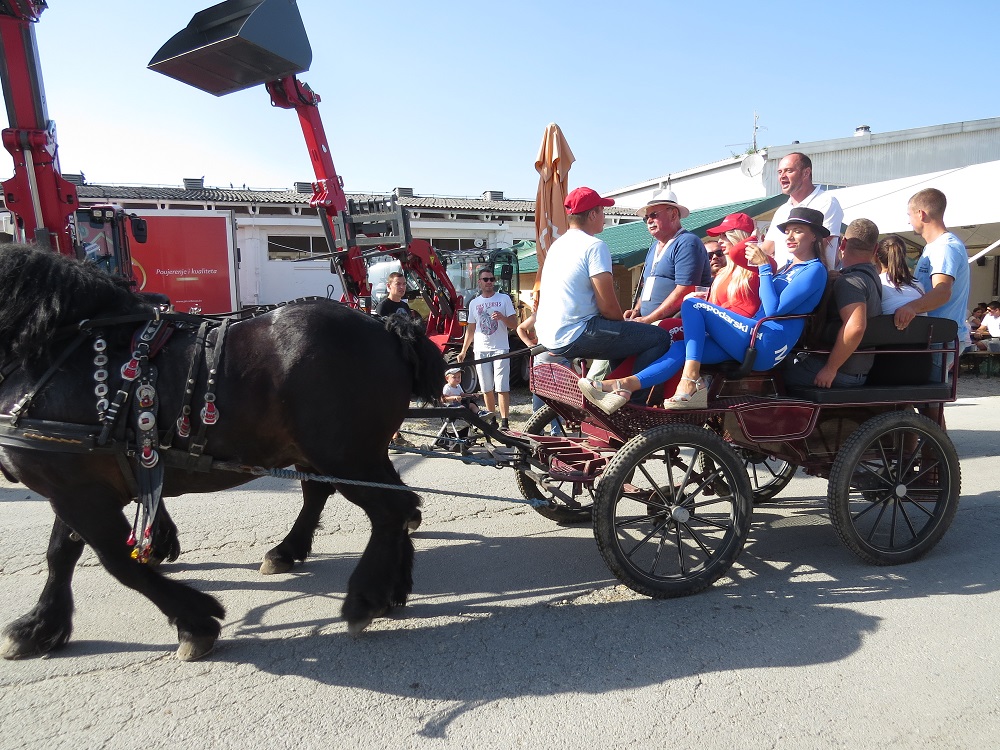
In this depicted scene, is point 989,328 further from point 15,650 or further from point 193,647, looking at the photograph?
point 15,650

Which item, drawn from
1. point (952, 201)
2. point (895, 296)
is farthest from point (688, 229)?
point (895, 296)

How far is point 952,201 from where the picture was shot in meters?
12.1

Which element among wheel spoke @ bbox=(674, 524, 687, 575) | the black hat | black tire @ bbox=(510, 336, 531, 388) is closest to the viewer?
wheel spoke @ bbox=(674, 524, 687, 575)

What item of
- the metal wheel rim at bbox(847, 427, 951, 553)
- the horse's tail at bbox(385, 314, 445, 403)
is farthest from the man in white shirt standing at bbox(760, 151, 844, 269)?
the horse's tail at bbox(385, 314, 445, 403)

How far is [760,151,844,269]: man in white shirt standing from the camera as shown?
15.3 feet

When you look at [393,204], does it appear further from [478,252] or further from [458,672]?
[458,672]

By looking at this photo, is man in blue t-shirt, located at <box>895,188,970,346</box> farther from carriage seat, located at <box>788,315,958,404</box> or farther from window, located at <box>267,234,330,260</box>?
window, located at <box>267,234,330,260</box>

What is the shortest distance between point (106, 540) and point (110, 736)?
32.2 inches

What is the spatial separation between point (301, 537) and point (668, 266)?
9.81ft

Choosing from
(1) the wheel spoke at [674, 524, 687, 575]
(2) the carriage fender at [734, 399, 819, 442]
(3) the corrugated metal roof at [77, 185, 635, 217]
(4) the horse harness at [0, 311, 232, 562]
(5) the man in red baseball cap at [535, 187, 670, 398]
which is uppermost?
(3) the corrugated metal roof at [77, 185, 635, 217]

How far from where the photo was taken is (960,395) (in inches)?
436

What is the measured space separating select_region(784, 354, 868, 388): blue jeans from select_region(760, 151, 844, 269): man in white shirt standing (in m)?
0.84

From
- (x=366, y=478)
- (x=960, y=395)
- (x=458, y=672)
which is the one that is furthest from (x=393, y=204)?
(x=960, y=395)

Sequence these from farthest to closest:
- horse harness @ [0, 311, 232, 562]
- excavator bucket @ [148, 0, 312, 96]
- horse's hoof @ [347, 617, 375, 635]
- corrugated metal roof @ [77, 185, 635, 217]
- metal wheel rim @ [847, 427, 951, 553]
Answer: corrugated metal roof @ [77, 185, 635, 217]
excavator bucket @ [148, 0, 312, 96]
metal wheel rim @ [847, 427, 951, 553]
horse's hoof @ [347, 617, 375, 635]
horse harness @ [0, 311, 232, 562]
